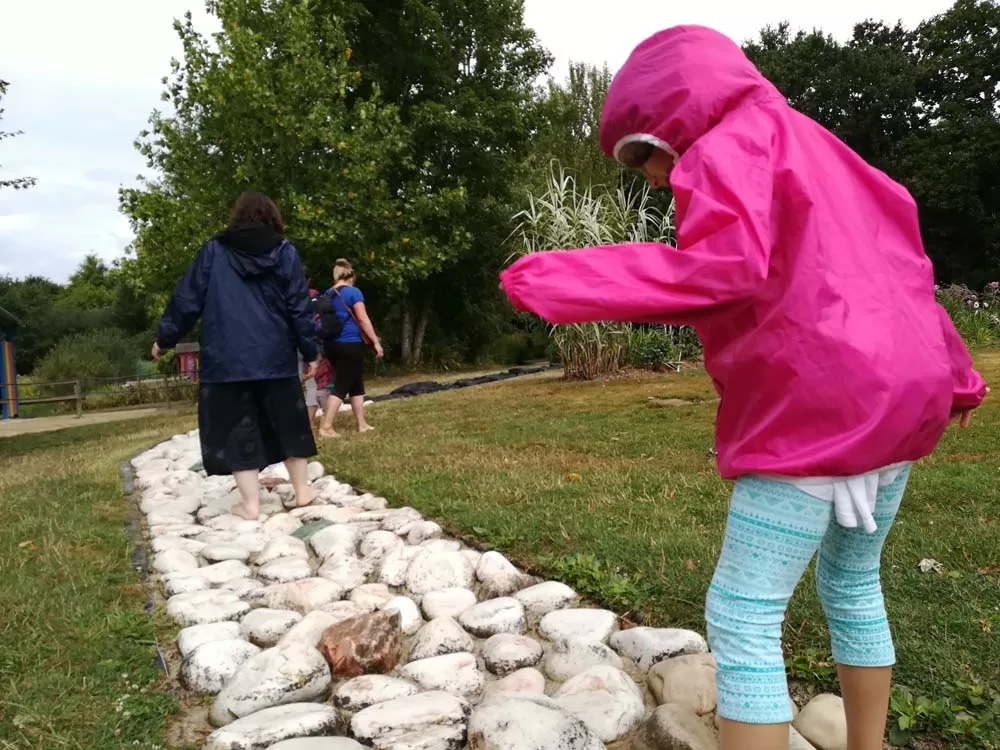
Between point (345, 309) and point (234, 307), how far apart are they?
2860 mm

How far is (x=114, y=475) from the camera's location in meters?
5.71

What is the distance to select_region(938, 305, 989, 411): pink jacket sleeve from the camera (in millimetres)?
1443

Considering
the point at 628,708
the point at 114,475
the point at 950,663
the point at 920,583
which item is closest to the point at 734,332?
the point at 628,708

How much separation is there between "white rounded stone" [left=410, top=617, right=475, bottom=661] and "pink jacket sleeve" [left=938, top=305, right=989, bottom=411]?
1.46 metres

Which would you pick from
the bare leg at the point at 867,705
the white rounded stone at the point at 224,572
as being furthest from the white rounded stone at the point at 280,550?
the bare leg at the point at 867,705

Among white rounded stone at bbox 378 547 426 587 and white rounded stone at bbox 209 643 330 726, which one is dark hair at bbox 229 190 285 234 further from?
white rounded stone at bbox 209 643 330 726

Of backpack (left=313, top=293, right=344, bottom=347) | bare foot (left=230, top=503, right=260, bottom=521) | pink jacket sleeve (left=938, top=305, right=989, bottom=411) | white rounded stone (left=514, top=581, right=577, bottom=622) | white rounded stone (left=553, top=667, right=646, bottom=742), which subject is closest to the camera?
pink jacket sleeve (left=938, top=305, right=989, bottom=411)

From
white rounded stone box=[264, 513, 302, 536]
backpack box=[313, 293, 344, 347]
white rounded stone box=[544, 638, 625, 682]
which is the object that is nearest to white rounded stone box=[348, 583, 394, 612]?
white rounded stone box=[544, 638, 625, 682]

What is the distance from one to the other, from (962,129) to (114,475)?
92.5 ft

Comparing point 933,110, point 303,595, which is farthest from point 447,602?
point 933,110

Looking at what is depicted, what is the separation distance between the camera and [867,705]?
1522mm

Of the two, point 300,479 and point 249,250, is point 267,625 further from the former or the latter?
point 249,250

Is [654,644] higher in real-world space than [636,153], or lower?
lower

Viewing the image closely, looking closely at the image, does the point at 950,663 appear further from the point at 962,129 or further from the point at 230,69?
the point at 962,129
